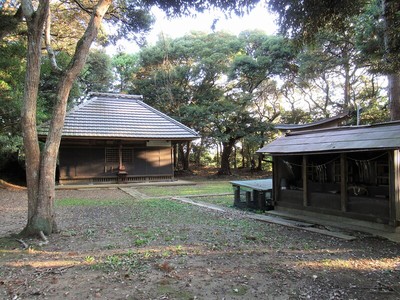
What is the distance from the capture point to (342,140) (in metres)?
7.98

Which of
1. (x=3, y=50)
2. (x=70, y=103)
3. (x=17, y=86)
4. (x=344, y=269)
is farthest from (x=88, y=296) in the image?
(x=70, y=103)

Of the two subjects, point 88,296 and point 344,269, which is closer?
point 88,296

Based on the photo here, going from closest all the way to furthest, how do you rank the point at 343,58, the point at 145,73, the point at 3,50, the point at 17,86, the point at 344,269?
the point at 344,269 → the point at 3,50 → the point at 17,86 → the point at 343,58 → the point at 145,73

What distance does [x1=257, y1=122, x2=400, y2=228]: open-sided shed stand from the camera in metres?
6.91

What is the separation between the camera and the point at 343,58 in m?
18.3

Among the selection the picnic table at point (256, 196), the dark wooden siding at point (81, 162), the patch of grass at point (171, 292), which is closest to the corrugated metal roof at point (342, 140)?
the picnic table at point (256, 196)

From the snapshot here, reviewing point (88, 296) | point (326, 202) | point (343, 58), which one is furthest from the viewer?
point (343, 58)

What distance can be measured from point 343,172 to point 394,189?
1334 mm

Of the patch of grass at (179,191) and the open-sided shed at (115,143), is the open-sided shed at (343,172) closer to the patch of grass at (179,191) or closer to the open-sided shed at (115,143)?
the patch of grass at (179,191)

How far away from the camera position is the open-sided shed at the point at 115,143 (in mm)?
18281

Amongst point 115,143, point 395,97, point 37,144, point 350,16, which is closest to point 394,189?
point 350,16

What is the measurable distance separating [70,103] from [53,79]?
169 cm

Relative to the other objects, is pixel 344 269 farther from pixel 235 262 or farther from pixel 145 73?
pixel 145 73

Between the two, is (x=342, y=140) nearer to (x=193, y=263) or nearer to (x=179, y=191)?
(x=193, y=263)
